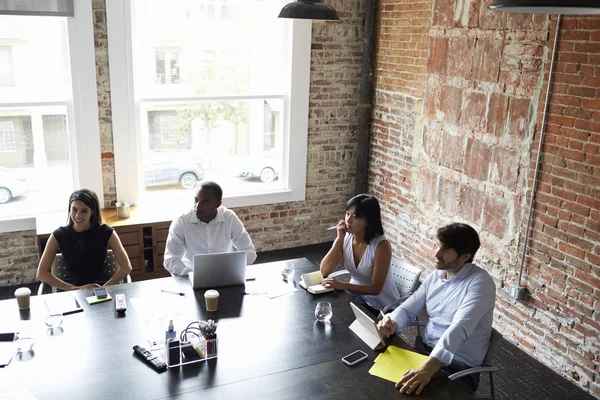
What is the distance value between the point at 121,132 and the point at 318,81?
2267mm

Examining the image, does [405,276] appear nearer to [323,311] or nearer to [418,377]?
[323,311]

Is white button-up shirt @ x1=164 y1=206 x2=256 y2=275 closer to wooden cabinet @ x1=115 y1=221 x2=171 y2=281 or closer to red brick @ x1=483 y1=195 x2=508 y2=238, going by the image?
wooden cabinet @ x1=115 y1=221 x2=171 y2=281

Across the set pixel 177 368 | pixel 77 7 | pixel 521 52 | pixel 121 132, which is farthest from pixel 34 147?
pixel 521 52

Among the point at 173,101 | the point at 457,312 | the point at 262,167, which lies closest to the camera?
the point at 457,312

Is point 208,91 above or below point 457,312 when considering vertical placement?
above

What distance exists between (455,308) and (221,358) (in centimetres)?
138

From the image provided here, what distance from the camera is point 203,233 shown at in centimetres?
438

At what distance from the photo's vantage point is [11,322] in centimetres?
326

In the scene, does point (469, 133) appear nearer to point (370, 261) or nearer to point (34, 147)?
point (370, 261)

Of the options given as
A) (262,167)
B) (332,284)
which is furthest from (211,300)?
(262,167)

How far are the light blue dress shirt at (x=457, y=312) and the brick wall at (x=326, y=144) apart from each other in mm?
3261

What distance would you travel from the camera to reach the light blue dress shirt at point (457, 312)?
3064 millimetres

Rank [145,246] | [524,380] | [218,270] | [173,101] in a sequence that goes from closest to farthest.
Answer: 1. [218,270]
2. [524,380]
3. [145,246]
4. [173,101]

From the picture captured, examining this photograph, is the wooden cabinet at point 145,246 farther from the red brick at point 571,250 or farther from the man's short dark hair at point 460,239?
the red brick at point 571,250
